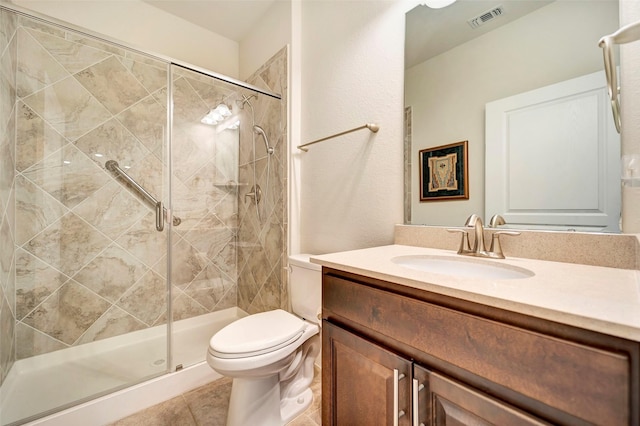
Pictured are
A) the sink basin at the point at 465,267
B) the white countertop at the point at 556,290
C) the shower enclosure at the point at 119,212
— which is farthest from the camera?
the shower enclosure at the point at 119,212

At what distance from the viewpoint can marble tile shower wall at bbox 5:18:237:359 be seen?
1.51 metres

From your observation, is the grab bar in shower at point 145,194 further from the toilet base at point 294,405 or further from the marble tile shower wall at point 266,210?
the toilet base at point 294,405

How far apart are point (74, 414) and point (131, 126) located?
166 centimetres

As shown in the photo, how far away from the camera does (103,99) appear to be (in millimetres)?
1730

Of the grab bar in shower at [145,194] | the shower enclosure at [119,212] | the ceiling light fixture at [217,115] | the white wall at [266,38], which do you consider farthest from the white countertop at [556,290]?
the white wall at [266,38]

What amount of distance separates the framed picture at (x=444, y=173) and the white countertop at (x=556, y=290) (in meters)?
0.38

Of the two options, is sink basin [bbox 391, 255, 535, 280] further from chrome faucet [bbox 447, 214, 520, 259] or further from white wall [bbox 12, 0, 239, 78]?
white wall [bbox 12, 0, 239, 78]

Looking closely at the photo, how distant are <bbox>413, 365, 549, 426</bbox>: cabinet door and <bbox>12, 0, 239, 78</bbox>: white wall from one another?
2151 millimetres

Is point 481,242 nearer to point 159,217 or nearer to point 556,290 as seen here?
point 556,290

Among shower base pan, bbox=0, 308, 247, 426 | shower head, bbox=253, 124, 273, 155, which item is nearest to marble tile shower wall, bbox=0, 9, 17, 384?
shower base pan, bbox=0, 308, 247, 426

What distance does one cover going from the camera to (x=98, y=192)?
171 centimetres

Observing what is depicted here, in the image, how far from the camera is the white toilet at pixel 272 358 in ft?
3.48

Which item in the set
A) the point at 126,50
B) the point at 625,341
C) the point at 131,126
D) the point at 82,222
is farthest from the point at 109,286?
the point at 625,341

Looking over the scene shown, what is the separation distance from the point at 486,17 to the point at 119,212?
7.58 ft
